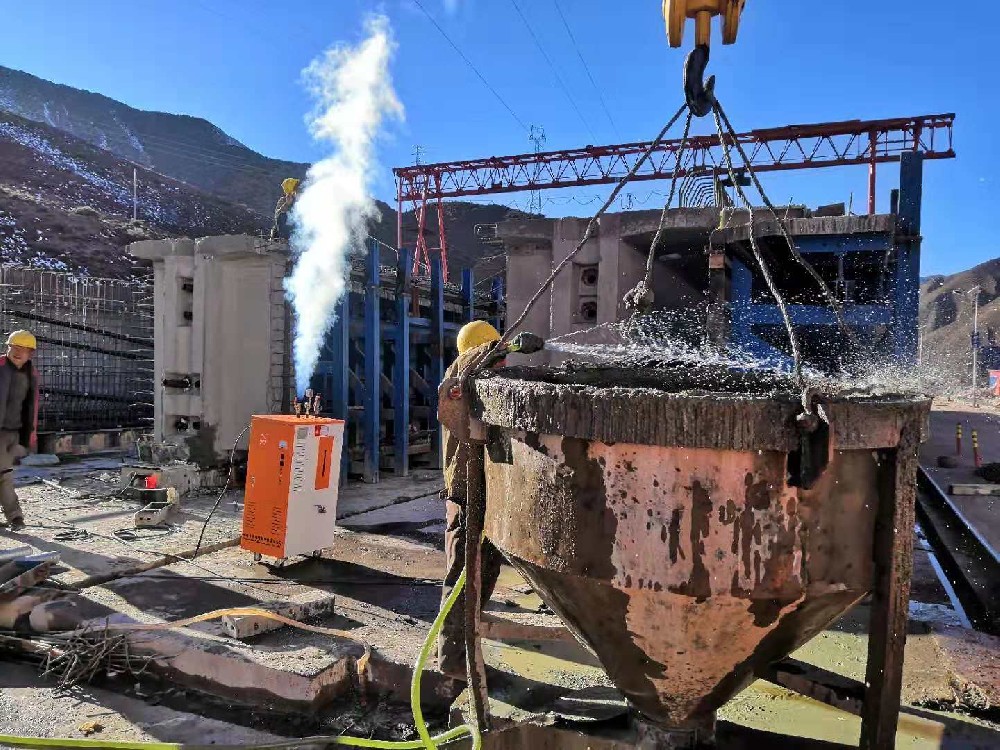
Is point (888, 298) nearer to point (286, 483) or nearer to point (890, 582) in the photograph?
point (286, 483)

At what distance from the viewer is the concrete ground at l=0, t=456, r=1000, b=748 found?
3.14m

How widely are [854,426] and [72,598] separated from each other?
5.04 meters

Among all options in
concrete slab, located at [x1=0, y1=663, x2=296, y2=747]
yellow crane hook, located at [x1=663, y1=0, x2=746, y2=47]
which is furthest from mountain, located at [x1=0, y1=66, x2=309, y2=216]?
yellow crane hook, located at [x1=663, y1=0, x2=746, y2=47]

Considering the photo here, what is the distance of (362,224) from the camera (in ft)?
32.8

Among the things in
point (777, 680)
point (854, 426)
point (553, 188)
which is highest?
point (553, 188)

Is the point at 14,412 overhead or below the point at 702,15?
below

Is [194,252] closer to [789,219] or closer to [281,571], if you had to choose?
[281,571]

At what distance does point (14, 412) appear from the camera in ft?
21.7

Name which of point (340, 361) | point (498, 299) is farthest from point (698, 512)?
point (498, 299)

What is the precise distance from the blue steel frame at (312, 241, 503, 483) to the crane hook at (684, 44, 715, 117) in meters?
6.94

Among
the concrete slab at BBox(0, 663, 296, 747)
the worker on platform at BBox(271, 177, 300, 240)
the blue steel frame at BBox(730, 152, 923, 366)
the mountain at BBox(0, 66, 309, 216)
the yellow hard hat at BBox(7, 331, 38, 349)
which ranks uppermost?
the mountain at BBox(0, 66, 309, 216)

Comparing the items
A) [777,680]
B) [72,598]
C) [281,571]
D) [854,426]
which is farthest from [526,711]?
[72,598]

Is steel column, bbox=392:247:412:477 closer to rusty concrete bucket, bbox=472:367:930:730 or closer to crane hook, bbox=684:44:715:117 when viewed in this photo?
crane hook, bbox=684:44:715:117

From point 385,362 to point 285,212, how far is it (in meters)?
2.99
